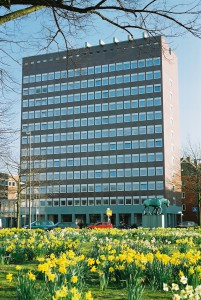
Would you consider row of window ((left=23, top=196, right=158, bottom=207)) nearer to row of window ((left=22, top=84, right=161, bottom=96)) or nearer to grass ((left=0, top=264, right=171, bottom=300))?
row of window ((left=22, top=84, right=161, bottom=96))

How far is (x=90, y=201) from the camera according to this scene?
86.2 metres

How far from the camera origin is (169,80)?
8938 cm

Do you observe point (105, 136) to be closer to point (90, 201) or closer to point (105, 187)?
point (105, 187)

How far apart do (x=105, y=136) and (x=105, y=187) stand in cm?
1027

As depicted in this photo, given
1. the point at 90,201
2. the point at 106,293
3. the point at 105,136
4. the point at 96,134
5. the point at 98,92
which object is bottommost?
the point at 106,293

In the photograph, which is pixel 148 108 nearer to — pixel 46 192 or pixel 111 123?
pixel 111 123

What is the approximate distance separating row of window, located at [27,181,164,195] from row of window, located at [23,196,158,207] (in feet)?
5.35

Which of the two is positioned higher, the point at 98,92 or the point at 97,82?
the point at 97,82

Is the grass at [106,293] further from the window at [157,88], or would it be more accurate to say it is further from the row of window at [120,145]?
the window at [157,88]

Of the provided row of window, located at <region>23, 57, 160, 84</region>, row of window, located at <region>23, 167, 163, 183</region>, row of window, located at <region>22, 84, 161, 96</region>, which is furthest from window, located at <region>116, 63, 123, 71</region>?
row of window, located at <region>23, 167, 163, 183</region>

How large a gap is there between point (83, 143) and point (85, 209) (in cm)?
1363

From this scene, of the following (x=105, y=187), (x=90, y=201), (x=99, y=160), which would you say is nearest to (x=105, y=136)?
(x=99, y=160)

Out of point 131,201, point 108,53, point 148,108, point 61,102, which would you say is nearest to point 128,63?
point 108,53

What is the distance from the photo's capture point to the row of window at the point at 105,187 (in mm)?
81625
